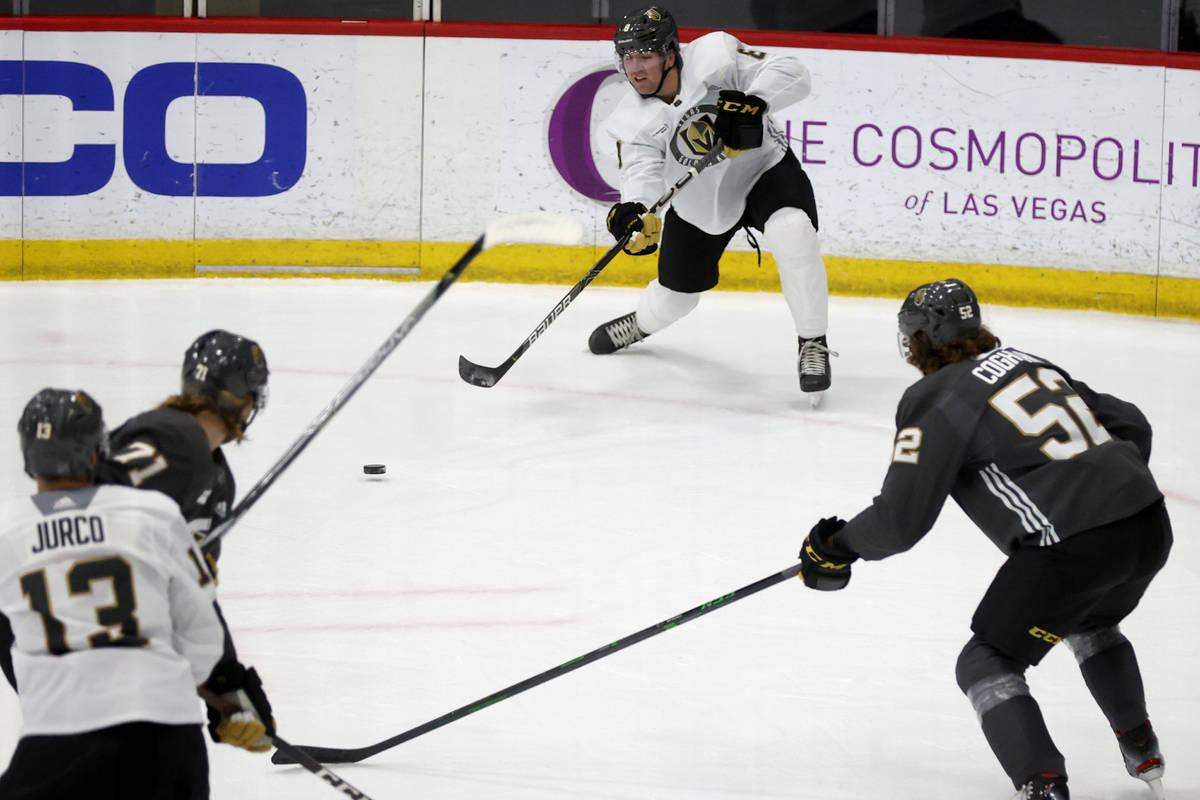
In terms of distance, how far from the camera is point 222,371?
6.65ft

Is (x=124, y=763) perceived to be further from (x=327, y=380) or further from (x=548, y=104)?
(x=548, y=104)

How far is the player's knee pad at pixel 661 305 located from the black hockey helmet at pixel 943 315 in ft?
9.30

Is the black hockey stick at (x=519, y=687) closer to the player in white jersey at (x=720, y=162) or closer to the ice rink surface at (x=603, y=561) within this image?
the ice rink surface at (x=603, y=561)

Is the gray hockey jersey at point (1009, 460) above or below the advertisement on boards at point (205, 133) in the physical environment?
below

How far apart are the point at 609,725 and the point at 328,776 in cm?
66

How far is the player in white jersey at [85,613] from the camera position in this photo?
162 cm

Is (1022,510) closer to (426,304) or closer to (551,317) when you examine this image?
(426,304)

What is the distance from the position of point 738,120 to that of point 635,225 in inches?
17.3

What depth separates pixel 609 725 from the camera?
2.57 m

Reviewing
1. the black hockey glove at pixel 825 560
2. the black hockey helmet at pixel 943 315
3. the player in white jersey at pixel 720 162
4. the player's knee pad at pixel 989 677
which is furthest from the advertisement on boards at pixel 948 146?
the player's knee pad at pixel 989 677

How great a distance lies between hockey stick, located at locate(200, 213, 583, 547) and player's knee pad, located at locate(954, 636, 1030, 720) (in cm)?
82

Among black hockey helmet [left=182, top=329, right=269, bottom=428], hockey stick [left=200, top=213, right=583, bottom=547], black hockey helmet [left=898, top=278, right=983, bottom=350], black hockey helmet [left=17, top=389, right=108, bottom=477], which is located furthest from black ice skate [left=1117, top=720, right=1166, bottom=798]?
black hockey helmet [left=17, top=389, right=108, bottom=477]

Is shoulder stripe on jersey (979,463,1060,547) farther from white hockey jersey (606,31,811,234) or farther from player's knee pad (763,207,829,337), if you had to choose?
white hockey jersey (606,31,811,234)

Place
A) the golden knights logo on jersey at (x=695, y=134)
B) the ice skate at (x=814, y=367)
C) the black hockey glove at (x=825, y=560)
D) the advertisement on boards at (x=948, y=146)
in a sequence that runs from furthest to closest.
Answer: the advertisement on boards at (x=948, y=146), the golden knights logo on jersey at (x=695, y=134), the ice skate at (x=814, y=367), the black hockey glove at (x=825, y=560)
